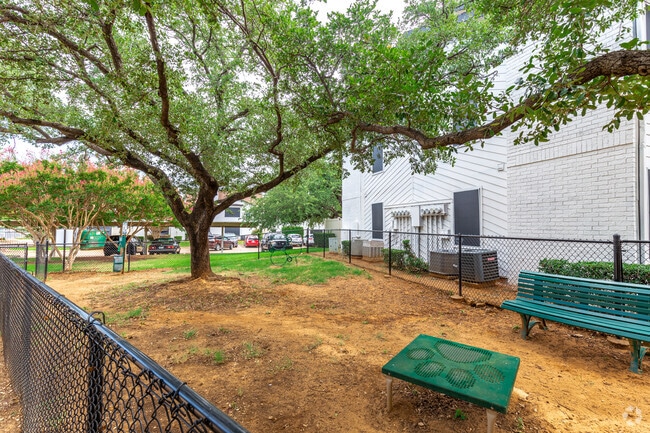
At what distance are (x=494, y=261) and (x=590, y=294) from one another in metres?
4.17

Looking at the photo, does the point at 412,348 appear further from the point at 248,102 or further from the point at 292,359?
the point at 248,102

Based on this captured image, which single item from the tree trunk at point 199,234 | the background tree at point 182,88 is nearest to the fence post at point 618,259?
the background tree at point 182,88

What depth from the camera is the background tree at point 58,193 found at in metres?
11.5

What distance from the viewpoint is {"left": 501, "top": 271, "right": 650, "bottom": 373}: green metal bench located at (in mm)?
3543

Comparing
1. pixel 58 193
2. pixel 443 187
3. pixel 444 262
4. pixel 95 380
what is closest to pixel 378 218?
pixel 443 187

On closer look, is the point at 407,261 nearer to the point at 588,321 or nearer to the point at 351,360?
the point at 588,321

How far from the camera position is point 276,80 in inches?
239

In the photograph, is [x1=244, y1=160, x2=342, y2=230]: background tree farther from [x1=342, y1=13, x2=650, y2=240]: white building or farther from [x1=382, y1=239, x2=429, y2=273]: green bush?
[x1=342, y1=13, x2=650, y2=240]: white building

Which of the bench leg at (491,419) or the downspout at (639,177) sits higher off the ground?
the downspout at (639,177)

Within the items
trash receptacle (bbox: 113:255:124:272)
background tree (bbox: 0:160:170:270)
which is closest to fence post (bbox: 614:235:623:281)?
background tree (bbox: 0:160:170:270)

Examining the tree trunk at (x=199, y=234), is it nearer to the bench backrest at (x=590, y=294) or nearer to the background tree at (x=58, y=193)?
the background tree at (x=58, y=193)

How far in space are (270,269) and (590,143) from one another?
1033 centimetres

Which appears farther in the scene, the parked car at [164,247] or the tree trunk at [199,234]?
the parked car at [164,247]

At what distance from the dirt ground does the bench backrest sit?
2.09 feet
